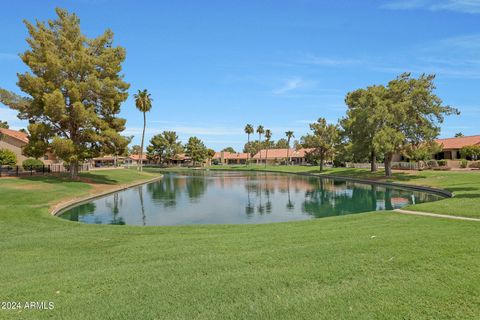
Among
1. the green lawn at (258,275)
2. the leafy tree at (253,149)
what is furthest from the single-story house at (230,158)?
the green lawn at (258,275)

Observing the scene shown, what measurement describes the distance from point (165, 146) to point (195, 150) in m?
13.7

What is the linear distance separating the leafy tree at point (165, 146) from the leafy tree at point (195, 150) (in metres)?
6.26

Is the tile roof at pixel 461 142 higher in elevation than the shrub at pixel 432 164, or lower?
higher

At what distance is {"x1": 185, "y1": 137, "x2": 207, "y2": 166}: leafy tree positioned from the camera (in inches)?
4845

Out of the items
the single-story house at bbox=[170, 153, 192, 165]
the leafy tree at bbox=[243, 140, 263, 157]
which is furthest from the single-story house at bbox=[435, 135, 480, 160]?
the single-story house at bbox=[170, 153, 192, 165]

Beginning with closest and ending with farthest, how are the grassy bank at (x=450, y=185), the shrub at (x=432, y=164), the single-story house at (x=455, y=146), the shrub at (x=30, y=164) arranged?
the grassy bank at (x=450, y=185)
the shrub at (x=30, y=164)
the shrub at (x=432, y=164)
the single-story house at (x=455, y=146)

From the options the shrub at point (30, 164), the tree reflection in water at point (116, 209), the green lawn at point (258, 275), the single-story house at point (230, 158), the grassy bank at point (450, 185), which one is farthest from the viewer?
the single-story house at point (230, 158)

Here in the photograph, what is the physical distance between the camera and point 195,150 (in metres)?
123

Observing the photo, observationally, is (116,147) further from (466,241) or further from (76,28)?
(466,241)

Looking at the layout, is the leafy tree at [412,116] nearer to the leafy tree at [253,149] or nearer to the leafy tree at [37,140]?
the leafy tree at [37,140]

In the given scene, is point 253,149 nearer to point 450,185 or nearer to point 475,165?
point 475,165

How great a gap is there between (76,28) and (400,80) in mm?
43072

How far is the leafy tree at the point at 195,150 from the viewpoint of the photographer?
12306 centimetres

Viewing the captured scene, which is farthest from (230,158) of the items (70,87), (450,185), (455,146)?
(450,185)
